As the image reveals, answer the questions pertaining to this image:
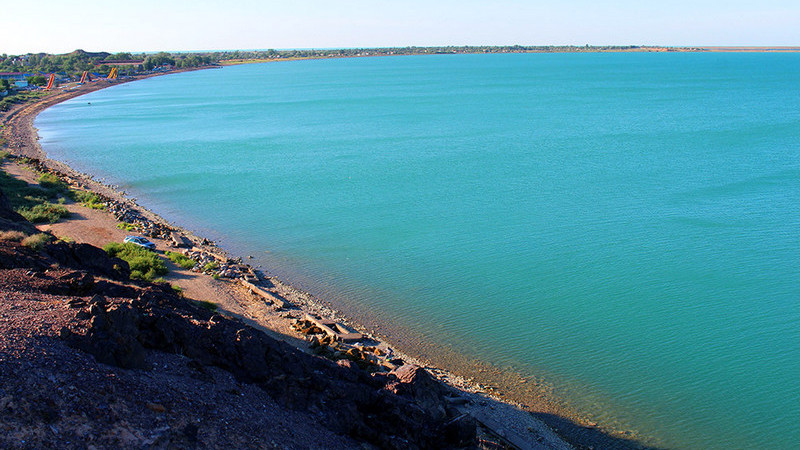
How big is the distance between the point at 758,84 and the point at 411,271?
150 metres

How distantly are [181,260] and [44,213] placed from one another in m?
12.3

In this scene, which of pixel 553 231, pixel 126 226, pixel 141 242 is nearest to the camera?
pixel 141 242

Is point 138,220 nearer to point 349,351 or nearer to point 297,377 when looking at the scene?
point 349,351

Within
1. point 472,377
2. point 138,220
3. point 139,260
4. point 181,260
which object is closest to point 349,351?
point 472,377

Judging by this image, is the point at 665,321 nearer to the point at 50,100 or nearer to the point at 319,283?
the point at 319,283

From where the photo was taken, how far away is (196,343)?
15.9 metres

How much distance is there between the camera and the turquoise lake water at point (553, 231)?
78.2 feet

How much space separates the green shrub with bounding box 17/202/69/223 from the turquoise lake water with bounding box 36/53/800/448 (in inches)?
315

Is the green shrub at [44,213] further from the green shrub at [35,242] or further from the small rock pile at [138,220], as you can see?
the green shrub at [35,242]

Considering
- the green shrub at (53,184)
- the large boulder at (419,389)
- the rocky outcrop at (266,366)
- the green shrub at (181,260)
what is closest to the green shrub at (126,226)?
the green shrub at (181,260)

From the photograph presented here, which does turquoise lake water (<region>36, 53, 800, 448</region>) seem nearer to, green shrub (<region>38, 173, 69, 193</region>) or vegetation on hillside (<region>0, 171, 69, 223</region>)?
green shrub (<region>38, 173, 69, 193</region>)

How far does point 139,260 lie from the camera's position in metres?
28.9

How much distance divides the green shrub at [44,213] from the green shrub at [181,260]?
34.0 feet

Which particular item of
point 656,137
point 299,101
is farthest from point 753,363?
point 299,101
